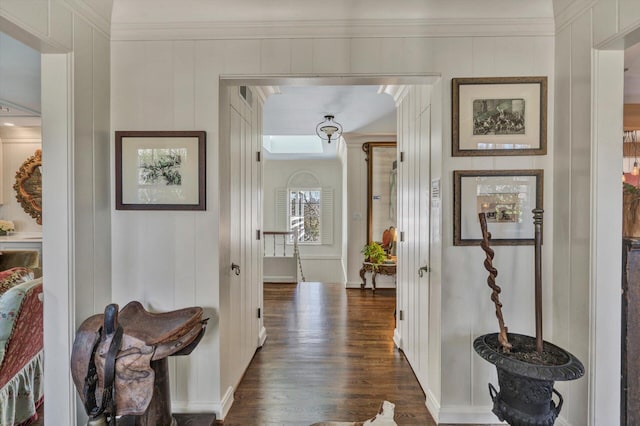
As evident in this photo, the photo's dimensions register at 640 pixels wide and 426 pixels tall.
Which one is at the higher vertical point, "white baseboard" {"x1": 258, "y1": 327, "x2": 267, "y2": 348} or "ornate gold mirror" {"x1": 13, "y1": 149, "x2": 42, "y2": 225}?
"ornate gold mirror" {"x1": 13, "y1": 149, "x2": 42, "y2": 225}

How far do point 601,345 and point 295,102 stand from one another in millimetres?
3572

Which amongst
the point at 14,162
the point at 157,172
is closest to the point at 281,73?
the point at 157,172

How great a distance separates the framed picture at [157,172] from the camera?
6.38 feet

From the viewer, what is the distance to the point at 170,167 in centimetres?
195

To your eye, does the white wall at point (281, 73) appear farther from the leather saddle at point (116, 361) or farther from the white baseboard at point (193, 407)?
the leather saddle at point (116, 361)

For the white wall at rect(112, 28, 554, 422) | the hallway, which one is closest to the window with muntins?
the hallway

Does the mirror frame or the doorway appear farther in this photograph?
the mirror frame

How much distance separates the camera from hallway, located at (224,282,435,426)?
208 centimetres

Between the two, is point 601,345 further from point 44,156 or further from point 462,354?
point 44,156

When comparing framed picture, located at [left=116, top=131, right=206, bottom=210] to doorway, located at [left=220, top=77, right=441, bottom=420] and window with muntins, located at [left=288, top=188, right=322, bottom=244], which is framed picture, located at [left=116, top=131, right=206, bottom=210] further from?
window with muntins, located at [left=288, top=188, right=322, bottom=244]

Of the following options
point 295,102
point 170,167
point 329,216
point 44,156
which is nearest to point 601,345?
point 170,167

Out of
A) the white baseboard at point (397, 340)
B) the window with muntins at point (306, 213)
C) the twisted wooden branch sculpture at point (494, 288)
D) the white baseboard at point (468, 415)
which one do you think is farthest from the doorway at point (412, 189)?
the window with muntins at point (306, 213)

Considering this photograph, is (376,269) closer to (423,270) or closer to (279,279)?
(279,279)

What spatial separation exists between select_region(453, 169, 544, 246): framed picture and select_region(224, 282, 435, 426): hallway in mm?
1261
